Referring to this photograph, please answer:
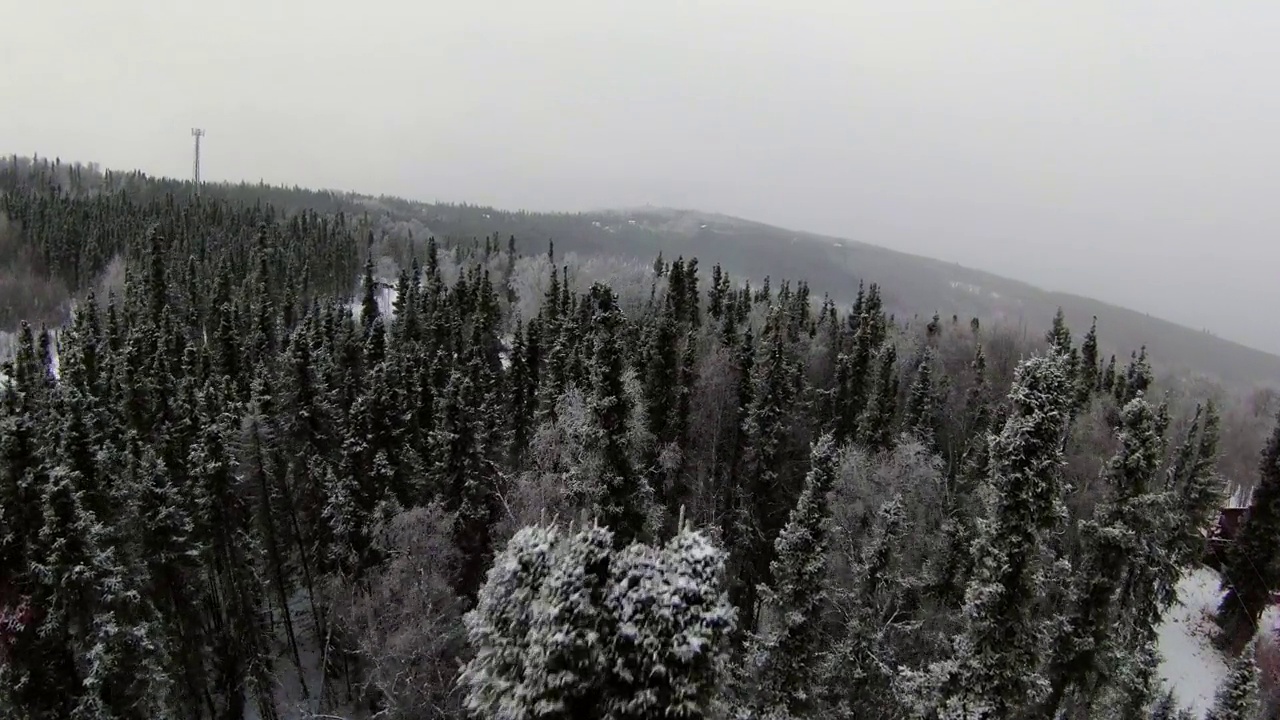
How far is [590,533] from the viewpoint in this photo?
12.7 metres

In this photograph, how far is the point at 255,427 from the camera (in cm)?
3450

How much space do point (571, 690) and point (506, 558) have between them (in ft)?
9.00

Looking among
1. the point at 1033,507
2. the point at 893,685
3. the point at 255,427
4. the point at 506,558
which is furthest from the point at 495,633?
the point at 255,427

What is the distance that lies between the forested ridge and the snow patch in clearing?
2.35 metres

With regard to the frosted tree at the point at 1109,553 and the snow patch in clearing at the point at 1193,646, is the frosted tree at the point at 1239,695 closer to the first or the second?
the frosted tree at the point at 1109,553

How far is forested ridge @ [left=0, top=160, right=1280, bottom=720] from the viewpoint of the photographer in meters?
13.3

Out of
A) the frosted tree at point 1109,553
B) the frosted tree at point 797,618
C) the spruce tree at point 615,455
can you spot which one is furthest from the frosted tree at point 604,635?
the frosted tree at point 1109,553

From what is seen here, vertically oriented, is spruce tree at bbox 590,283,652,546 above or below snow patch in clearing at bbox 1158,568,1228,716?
above

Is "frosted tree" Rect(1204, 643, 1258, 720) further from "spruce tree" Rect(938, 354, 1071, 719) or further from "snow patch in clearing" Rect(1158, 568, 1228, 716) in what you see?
"snow patch in clearing" Rect(1158, 568, 1228, 716)

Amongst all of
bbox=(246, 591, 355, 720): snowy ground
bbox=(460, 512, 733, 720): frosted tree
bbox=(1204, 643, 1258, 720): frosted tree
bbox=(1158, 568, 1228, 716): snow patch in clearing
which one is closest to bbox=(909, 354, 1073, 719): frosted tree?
bbox=(460, 512, 733, 720): frosted tree

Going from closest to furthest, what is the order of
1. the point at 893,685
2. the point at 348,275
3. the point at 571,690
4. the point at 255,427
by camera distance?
the point at 571,690
the point at 893,685
the point at 255,427
the point at 348,275

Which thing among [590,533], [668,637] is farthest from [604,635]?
[590,533]

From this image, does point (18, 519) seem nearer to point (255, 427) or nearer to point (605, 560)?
point (255, 427)

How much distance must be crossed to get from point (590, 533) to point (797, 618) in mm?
12352
